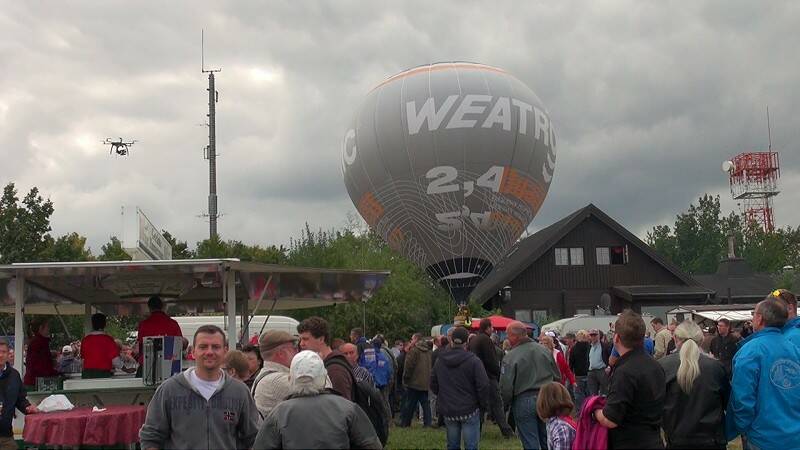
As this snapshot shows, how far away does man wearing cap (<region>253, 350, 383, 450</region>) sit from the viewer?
483 cm

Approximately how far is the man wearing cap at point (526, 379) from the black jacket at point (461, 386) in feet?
0.88

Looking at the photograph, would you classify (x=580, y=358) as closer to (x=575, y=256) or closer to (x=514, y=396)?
(x=514, y=396)

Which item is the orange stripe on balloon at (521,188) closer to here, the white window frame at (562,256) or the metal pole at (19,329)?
the white window frame at (562,256)

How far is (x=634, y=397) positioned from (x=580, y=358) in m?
11.0

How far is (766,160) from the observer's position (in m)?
78.2

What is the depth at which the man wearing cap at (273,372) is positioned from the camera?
649 centimetres

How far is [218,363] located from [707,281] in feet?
A: 193

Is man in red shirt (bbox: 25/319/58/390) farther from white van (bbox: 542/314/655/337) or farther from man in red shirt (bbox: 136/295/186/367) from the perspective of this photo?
white van (bbox: 542/314/655/337)

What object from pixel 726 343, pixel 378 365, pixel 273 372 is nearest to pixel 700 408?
pixel 273 372

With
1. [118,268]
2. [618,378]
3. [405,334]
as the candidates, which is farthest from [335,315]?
[618,378]

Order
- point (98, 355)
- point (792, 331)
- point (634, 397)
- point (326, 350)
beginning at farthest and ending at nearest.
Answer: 1. point (98, 355)
2. point (326, 350)
3. point (792, 331)
4. point (634, 397)

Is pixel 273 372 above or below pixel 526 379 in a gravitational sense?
above

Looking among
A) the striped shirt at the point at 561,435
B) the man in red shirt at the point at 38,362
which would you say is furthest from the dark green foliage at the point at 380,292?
the striped shirt at the point at 561,435

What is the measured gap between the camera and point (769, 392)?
6504mm
